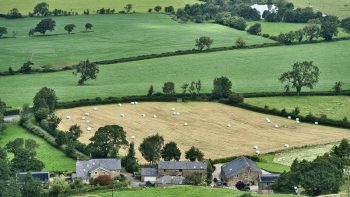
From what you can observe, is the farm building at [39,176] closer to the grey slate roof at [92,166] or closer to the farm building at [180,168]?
the grey slate roof at [92,166]

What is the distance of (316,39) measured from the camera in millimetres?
199250

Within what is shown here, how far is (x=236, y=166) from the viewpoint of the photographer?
330ft

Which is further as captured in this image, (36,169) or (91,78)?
(91,78)

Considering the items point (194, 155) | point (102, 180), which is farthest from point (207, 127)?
point (102, 180)

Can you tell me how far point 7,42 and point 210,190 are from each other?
117 m

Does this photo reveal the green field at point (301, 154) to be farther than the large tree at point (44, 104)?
No

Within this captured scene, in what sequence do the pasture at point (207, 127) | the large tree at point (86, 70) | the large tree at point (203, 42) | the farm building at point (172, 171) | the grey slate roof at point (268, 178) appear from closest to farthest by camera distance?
the grey slate roof at point (268, 178) → the farm building at point (172, 171) → the pasture at point (207, 127) → the large tree at point (86, 70) → the large tree at point (203, 42)

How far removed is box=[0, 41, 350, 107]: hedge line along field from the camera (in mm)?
149500

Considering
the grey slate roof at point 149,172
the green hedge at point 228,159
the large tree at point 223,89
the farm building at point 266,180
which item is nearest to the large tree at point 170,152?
the grey slate roof at point 149,172

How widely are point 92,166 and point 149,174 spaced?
7.33 metres

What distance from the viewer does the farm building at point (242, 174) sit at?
99.0m

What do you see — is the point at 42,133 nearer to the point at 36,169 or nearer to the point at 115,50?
the point at 36,169

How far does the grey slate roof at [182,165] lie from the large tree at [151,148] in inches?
85.8

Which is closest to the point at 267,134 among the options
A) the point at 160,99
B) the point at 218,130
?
the point at 218,130
